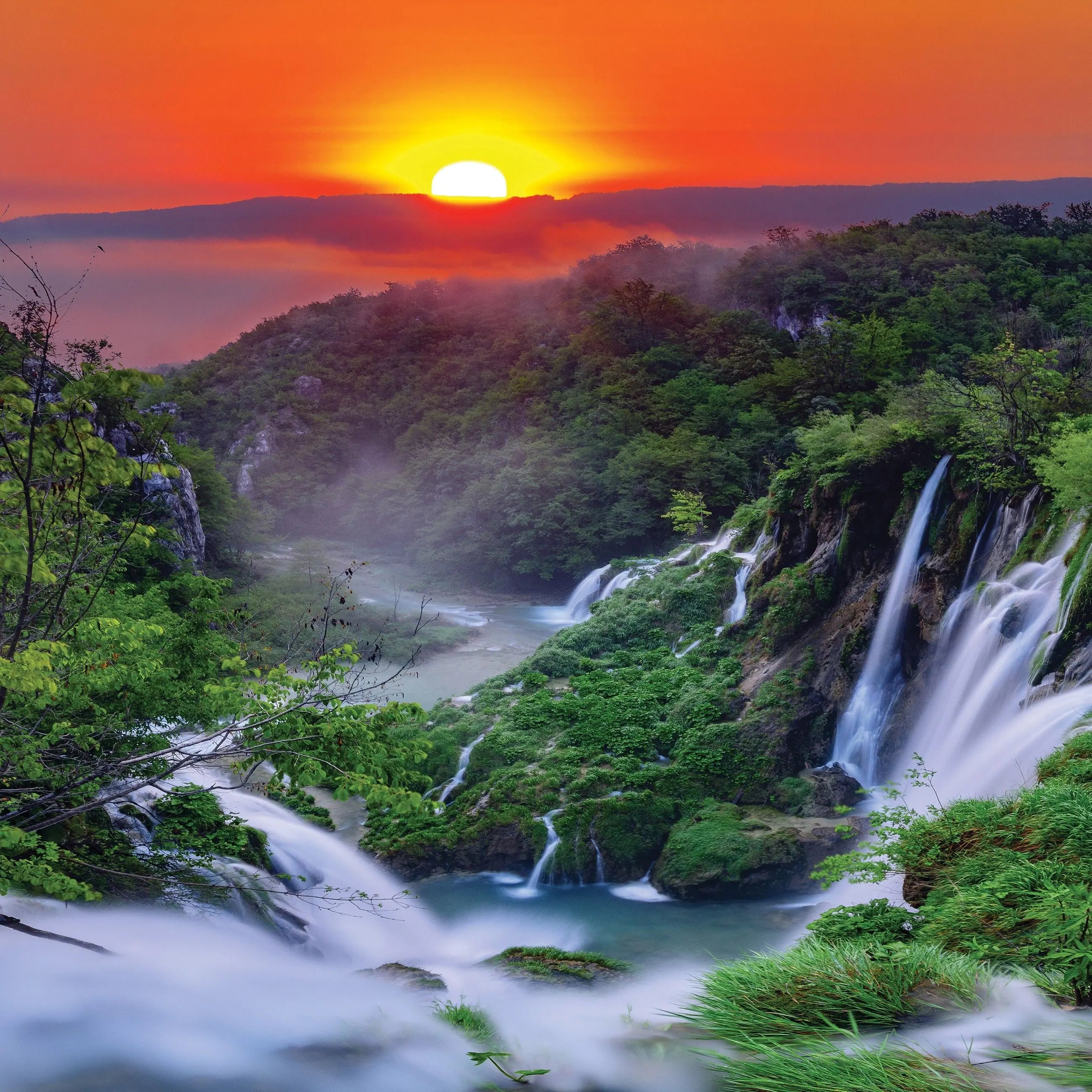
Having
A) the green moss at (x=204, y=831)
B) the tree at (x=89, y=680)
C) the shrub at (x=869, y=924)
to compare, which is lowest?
the green moss at (x=204, y=831)

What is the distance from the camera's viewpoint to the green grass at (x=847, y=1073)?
166 inches

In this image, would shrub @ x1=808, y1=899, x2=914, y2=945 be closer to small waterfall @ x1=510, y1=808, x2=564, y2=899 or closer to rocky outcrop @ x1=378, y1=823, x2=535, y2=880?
small waterfall @ x1=510, y1=808, x2=564, y2=899

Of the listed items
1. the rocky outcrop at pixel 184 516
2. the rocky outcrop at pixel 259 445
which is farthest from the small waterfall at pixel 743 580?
the rocky outcrop at pixel 259 445

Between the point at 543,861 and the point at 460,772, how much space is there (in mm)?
3205

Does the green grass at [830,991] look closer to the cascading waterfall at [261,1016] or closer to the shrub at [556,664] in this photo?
the cascading waterfall at [261,1016]

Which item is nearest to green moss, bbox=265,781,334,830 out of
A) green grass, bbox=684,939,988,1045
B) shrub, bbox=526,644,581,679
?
shrub, bbox=526,644,581,679

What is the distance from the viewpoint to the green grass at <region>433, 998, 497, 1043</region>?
6625 millimetres

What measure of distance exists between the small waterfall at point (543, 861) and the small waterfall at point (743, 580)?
7507 millimetres

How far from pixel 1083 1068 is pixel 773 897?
997 cm

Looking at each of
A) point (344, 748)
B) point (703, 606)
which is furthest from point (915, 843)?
point (703, 606)

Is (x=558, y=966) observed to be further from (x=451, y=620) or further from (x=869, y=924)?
(x=451, y=620)

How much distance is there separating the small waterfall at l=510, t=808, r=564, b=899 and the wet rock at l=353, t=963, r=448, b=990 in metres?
4.45

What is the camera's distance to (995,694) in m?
14.1

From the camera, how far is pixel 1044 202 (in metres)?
60.8
